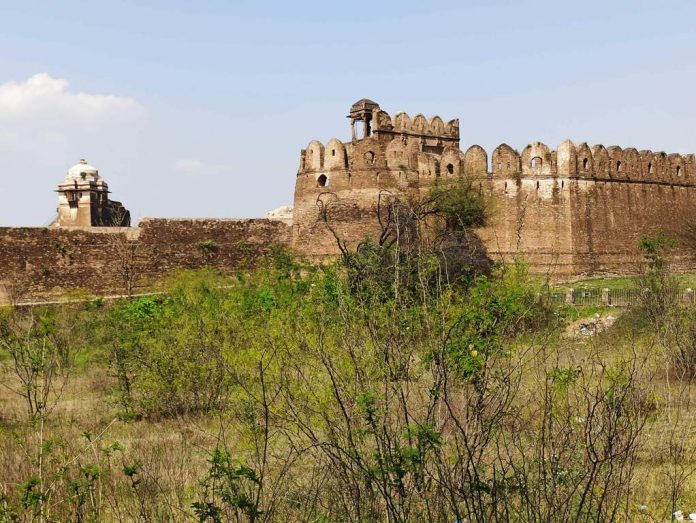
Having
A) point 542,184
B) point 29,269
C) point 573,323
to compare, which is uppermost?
point 542,184

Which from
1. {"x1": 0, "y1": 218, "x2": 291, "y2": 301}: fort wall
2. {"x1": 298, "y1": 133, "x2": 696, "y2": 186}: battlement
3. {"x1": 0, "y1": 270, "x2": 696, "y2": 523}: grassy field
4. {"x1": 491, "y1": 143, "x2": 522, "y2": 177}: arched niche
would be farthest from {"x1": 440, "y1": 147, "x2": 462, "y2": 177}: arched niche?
{"x1": 0, "y1": 270, "x2": 696, "y2": 523}: grassy field

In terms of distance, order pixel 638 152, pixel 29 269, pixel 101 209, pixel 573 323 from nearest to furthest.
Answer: pixel 573 323 → pixel 29 269 → pixel 638 152 → pixel 101 209

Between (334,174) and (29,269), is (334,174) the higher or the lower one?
the higher one

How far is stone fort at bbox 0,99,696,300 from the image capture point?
23.7 meters

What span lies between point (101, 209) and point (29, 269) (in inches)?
491

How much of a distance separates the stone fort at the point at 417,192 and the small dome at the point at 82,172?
8724 millimetres

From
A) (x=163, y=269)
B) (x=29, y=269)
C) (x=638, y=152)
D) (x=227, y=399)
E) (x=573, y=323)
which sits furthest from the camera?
(x=638, y=152)

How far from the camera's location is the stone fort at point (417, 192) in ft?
77.9

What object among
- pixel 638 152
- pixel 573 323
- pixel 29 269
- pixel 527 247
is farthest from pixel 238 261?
pixel 638 152

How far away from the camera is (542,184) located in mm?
25125

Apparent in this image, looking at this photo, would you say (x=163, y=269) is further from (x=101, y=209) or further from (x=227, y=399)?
(x=227, y=399)

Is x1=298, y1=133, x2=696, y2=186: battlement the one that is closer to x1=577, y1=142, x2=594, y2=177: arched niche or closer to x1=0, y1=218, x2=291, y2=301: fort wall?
x1=577, y1=142, x2=594, y2=177: arched niche

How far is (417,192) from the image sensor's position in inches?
1004

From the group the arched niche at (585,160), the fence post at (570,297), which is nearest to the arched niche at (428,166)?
the arched niche at (585,160)
